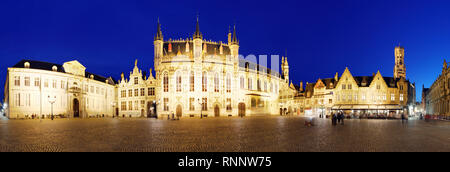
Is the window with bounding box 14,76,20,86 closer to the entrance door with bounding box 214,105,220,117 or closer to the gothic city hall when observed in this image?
the gothic city hall

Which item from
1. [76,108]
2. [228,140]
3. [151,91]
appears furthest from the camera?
[151,91]

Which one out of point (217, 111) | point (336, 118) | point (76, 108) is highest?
point (336, 118)

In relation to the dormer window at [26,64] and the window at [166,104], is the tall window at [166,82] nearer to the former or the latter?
the window at [166,104]

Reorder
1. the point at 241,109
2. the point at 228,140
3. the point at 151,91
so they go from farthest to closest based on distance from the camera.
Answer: the point at 241,109, the point at 151,91, the point at 228,140

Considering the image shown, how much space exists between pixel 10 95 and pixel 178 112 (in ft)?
103

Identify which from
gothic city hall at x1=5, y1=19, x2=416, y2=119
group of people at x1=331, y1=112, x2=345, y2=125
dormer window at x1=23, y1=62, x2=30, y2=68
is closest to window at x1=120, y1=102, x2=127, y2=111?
Answer: gothic city hall at x1=5, y1=19, x2=416, y2=119

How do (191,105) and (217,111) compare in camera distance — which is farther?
(217,111)

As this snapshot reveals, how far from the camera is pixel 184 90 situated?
58.9 meters

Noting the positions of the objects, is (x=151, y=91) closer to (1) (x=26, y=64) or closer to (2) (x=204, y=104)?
(2) (x=204, y=104)

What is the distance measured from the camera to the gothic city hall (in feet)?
179

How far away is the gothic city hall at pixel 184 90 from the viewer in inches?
2149

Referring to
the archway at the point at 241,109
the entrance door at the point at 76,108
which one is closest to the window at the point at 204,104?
the archway at the point at 241,109

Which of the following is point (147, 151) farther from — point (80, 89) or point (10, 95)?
point (80, 89)

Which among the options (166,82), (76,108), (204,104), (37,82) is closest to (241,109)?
(204,104)
